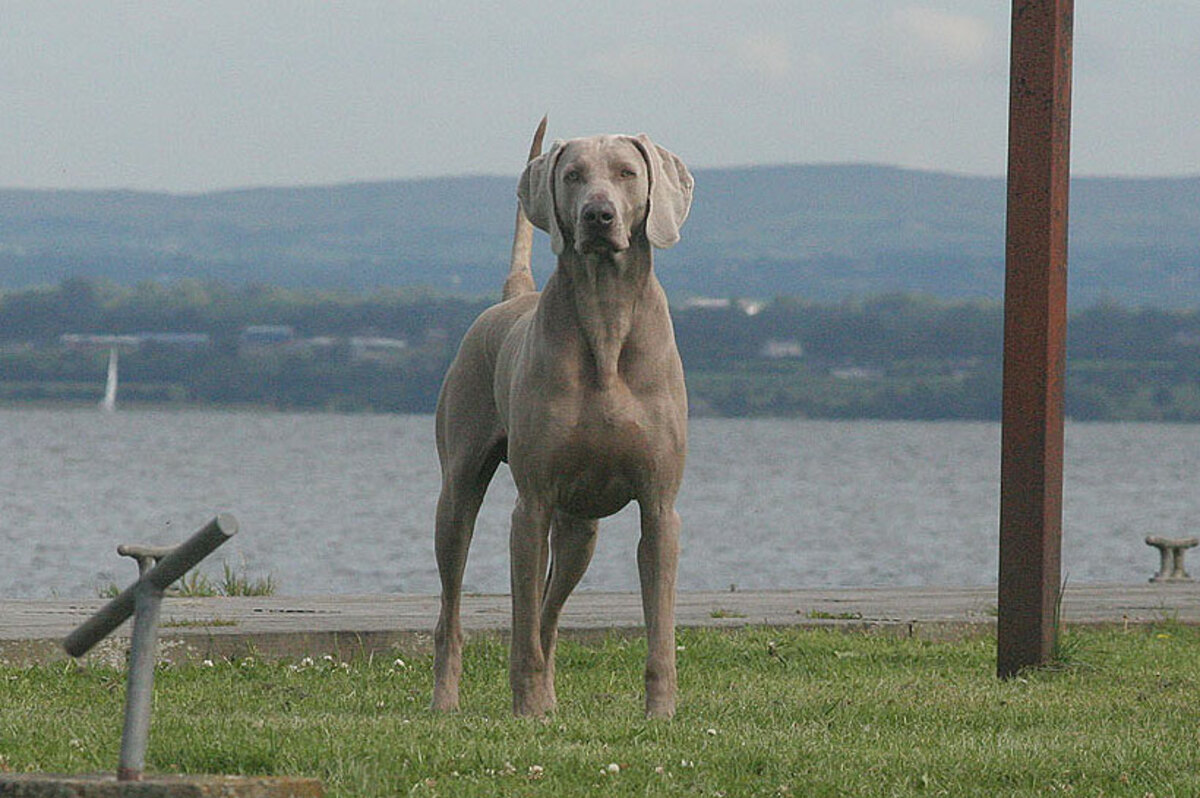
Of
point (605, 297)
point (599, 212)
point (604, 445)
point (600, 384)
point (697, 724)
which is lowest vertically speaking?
point (697, 724)

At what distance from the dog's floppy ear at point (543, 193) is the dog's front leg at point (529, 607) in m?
0.99

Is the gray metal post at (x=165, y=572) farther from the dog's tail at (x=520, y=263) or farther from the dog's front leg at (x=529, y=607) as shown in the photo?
the dog's tail at (x=520, y=263)

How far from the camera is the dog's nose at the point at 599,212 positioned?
724 cm

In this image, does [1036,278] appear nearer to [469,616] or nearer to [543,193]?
[543,193]

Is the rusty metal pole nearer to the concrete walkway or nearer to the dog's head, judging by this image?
the concrete walkway

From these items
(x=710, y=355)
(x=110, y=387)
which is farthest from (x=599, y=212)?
(x=110, y=387)

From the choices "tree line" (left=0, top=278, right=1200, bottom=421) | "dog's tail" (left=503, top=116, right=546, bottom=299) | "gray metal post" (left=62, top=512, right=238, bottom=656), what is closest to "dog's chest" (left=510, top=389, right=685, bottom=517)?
"dog's tail" (left=503, top=116, right=546, bottom=299)

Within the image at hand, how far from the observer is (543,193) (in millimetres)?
7668

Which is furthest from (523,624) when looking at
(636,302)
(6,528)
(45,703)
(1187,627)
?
A: (6,528)

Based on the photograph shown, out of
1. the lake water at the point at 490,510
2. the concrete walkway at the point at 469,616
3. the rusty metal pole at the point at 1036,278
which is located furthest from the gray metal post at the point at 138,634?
the lake water at the point at 490,510

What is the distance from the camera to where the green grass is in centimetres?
Result: 645

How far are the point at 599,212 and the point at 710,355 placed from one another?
95.7 m

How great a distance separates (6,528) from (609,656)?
111 ft

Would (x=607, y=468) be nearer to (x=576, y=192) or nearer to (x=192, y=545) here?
(x=576, y=192)
